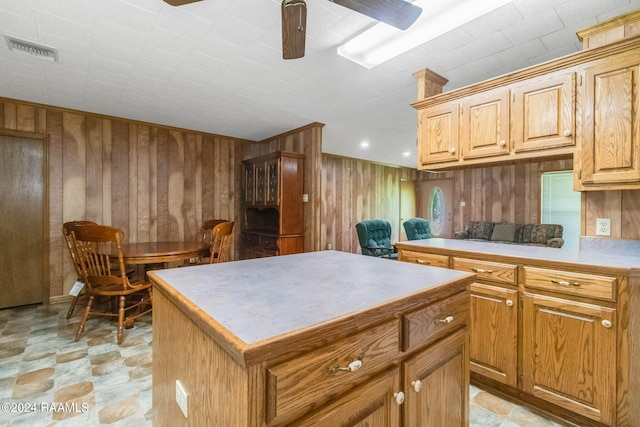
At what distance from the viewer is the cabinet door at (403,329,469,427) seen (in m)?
0.96

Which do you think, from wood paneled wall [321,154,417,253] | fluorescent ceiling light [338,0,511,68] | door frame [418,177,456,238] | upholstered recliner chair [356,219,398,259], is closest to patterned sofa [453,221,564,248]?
door frame [418,177,456,238]

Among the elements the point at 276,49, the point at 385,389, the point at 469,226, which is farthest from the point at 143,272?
the point at 469,226

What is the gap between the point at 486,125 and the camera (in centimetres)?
226

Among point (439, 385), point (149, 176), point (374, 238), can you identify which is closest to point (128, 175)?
point (149, 176)

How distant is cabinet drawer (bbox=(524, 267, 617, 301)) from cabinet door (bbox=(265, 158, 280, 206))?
10.4 ft

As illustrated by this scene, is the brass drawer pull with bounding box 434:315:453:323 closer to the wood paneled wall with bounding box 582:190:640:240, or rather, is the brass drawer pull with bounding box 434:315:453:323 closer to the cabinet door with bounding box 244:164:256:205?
the wood paneled wall with bounding box 582:190:640:240

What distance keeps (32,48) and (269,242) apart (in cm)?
310

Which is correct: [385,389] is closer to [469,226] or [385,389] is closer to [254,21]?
[254,21]

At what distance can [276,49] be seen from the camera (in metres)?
2.28

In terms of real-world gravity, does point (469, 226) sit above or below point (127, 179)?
below

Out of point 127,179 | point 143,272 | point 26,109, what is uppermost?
point 26,109

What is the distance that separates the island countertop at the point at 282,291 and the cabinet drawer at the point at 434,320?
0.07 metres

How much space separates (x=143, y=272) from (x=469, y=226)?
6533 mm

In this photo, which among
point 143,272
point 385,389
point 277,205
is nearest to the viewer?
point 385,389
